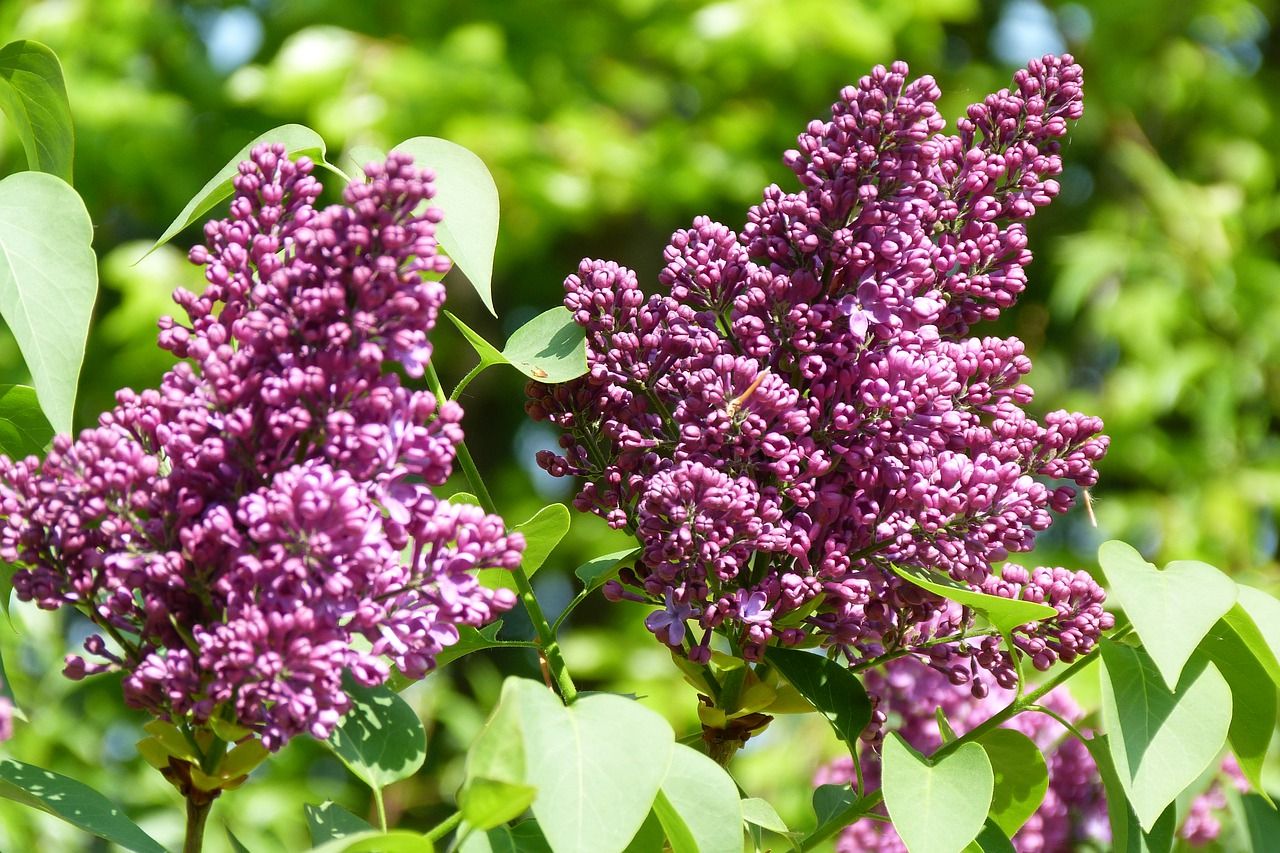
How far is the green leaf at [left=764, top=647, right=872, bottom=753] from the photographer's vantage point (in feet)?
2.09

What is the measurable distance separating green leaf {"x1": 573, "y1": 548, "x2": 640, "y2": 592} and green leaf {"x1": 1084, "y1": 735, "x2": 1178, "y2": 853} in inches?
9.5

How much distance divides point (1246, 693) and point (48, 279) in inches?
22.2

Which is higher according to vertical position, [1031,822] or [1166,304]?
[1166,304]

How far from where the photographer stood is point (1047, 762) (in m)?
1.06

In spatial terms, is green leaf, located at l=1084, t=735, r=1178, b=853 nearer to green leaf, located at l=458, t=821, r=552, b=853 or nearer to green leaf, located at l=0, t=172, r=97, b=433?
green leaf, located at l=458, t=821, r=552, b=853

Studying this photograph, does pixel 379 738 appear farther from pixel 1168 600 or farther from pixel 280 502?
pixel 1168 600

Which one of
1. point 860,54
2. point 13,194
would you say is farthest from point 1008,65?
point 13,194

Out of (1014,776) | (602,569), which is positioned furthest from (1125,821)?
(602,569)

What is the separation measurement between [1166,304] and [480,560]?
3.20 m

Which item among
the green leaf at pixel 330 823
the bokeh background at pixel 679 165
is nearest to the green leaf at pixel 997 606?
the green leaf at pixel 330 823

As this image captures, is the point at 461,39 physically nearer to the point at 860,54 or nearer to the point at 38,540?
the point at 860,54

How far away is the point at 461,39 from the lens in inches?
133

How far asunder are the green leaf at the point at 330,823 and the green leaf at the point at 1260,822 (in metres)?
0.52

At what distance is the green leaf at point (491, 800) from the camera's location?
448mm
